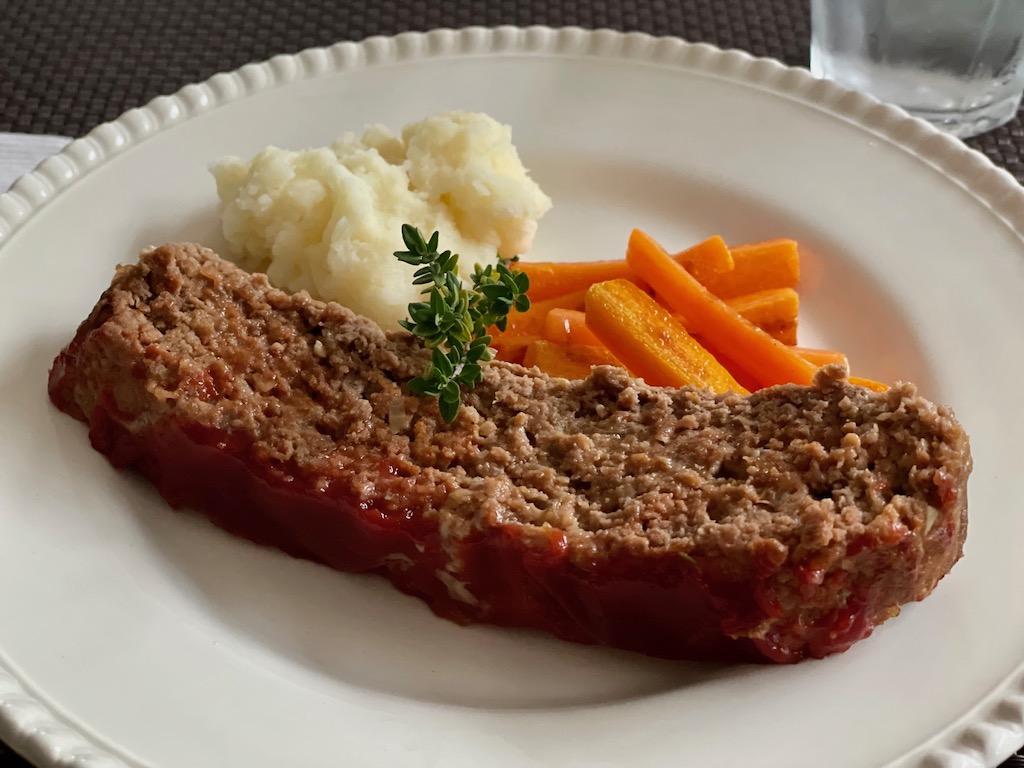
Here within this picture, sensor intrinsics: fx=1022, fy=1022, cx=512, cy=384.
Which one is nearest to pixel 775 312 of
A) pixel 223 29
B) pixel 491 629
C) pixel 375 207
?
pixel 375 207

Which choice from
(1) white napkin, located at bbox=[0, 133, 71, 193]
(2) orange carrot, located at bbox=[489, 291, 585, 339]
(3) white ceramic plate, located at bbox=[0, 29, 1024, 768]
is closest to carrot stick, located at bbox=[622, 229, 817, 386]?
(2) orange carrot, located at bbox=[489, 291, 585, 339]

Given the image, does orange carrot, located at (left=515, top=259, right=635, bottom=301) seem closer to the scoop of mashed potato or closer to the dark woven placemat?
the scoop of mashed potato

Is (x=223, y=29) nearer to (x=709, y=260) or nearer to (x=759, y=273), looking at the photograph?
(x=709, y=260)

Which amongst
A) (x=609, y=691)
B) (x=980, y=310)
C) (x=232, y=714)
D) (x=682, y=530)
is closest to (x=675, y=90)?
(x=980, y=310)

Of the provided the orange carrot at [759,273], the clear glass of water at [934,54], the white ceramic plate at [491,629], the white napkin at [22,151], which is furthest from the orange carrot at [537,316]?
the white napkin at [22,151]

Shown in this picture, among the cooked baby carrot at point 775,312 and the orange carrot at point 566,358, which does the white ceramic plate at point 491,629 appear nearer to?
the cooked baby carrot at point 775,312
